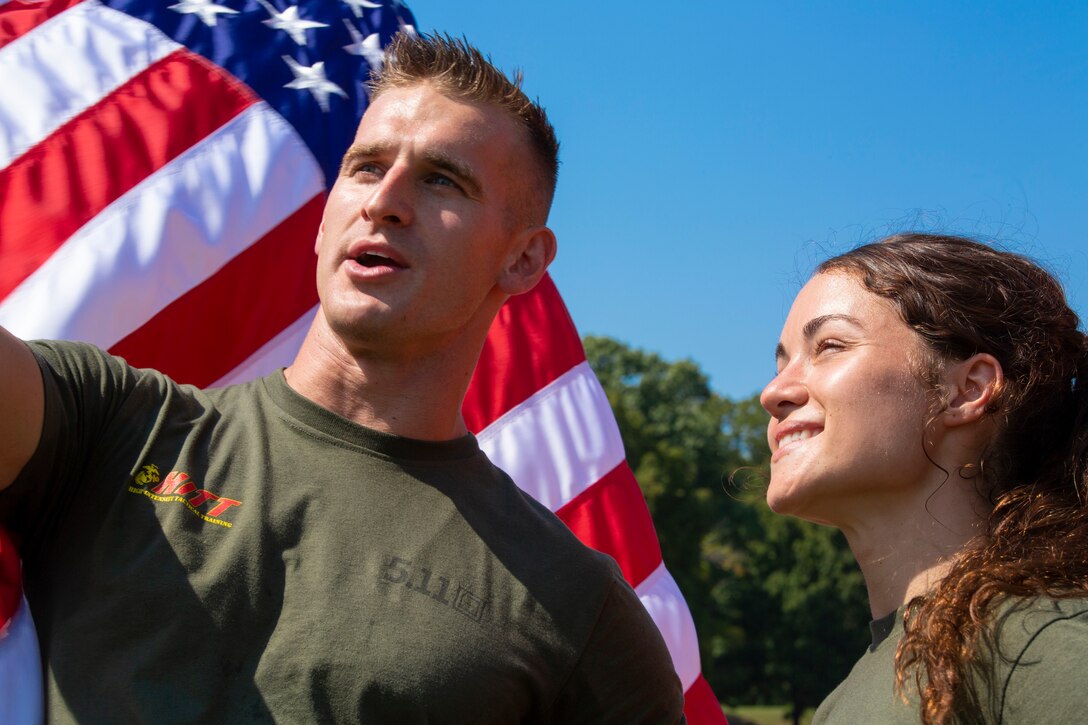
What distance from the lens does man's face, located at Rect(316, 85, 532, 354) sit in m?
2.99

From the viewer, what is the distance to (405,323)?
299cm

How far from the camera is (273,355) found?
13.5 ft

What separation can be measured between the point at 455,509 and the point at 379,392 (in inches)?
14.9

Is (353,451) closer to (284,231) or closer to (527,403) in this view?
(284,231)

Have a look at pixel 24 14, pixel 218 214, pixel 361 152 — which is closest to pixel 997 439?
pixel 361 152

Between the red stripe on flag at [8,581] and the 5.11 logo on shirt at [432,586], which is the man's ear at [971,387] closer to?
the 5.11 logo on shirt at [432,586]

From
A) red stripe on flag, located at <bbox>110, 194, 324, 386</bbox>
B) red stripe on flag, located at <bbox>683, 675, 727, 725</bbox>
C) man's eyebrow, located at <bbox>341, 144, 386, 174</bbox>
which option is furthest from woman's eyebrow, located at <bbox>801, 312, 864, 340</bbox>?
red stripe on flag, located at <bbox>683, 675, 727, 725</bbox>

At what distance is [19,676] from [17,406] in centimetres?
54

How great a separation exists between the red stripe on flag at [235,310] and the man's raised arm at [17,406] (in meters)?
1.37

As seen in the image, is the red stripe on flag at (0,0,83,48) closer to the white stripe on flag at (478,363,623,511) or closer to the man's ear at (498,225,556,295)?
the man's ear at (498,225,556,295)

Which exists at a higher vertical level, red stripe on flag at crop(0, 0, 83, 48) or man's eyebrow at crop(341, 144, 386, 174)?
man's eyebrow at crop(341, 144, 386, 174)

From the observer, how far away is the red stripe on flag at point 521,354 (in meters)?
4.79

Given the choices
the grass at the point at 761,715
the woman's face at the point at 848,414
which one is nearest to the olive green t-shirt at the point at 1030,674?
the woman's face at the point at 848,414

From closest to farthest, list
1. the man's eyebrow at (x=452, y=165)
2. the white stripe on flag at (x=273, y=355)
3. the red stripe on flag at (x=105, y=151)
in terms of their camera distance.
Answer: the man's eyebrow at (x=452, y=165)
the red stripe on flag at (x=105, y=151)
the white stripe on flag at (x=273, y=355)
